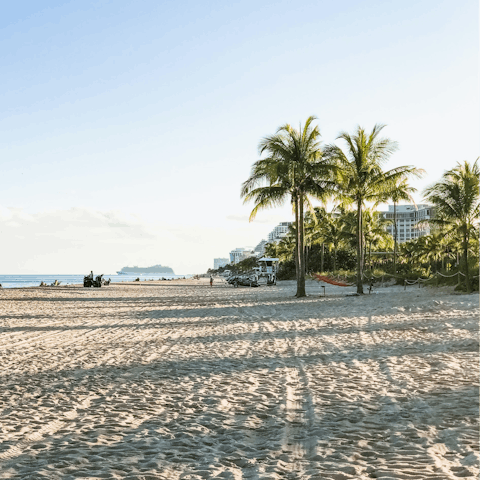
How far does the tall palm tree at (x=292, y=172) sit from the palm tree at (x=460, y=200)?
428cm

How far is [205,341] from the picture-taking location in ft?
31.6

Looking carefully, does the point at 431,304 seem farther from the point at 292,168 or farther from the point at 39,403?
the point at 39,403

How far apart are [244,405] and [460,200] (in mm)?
15156

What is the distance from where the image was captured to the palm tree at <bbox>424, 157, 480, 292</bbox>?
17.5m

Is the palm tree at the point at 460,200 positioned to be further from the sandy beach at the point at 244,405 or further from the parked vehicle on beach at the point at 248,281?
the parked vehicle on beach at the point at 248,281

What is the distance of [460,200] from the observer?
1778 cm

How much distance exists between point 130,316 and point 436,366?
10562mm

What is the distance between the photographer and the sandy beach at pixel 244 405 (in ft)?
11.4

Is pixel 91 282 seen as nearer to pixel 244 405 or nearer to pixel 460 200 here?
pixel 460 200

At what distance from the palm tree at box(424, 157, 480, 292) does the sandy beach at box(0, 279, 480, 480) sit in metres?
8.15

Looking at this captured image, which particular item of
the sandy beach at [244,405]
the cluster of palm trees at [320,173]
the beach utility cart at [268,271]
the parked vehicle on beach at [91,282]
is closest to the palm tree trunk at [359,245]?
the cluster of palm trees at [320,173]

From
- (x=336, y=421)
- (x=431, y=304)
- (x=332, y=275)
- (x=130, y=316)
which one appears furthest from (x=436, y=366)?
(x=332, y=275)

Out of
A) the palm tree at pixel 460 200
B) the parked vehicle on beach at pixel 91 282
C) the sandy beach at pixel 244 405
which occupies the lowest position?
the sandy beach at pixel 244 405

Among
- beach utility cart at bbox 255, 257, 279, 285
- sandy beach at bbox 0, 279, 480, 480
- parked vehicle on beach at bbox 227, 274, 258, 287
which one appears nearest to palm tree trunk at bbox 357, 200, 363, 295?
sandy beach at bbox 0, 279, 480, 480
